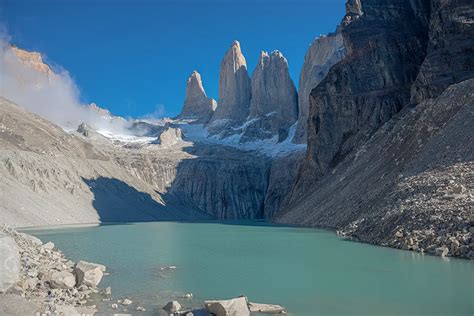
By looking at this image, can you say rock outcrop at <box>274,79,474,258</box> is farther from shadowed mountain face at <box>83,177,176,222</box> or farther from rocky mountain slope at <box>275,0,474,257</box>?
shadowed mountain face at <box>83,177,176,222</box>

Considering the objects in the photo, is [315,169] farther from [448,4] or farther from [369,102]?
[448,4]

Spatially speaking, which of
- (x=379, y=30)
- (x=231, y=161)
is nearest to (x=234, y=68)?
(x=231, y=161)

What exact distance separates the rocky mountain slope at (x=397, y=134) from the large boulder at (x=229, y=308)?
43.5 ft

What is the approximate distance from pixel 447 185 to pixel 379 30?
5447 cm

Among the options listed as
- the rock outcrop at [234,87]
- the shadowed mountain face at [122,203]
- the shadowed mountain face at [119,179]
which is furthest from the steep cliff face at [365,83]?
the rock outcrop at [234,87]

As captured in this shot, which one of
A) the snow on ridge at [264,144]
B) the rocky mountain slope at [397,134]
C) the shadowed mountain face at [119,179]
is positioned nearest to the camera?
the rocky mountain slope at [397,134]

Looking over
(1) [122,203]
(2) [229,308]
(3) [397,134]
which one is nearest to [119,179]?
(1) [122,203]

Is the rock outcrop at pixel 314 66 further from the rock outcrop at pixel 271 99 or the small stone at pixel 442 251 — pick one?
the small stone at pixel 442 251

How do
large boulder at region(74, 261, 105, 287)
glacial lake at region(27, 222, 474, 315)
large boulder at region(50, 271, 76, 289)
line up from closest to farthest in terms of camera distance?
glacial lake at region(27, 222, 474, 315) < large boulder at region(50, 271, 76, 289) < large boulder at region(74, 261, 105, 287)

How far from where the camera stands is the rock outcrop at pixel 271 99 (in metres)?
160

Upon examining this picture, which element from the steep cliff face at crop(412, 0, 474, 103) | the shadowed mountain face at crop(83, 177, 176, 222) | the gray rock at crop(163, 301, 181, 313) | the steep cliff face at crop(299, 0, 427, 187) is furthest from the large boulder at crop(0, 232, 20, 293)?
the shadowed mountain face at crop(83, 177, 176, 222)

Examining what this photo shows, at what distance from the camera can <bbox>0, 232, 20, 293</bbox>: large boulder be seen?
566 inches

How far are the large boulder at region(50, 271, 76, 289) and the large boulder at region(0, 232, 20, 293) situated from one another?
5.41 ft

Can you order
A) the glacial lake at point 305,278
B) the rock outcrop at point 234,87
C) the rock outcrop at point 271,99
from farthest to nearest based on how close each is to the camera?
the rock outcrop at point 234,87
the rock outcrop at point 271,99
the glacial lake at point 305,278
